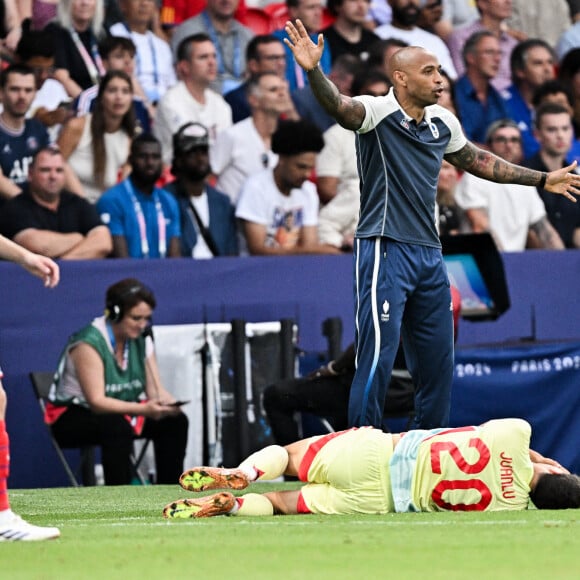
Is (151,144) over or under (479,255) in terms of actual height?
over

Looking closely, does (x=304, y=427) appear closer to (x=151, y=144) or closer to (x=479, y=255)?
(x=479, y=255)

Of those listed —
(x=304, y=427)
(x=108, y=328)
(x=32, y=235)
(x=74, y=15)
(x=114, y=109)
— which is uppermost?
(x=74, y=15)

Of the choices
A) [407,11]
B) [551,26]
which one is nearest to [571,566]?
[407,11]

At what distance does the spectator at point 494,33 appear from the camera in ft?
49.6

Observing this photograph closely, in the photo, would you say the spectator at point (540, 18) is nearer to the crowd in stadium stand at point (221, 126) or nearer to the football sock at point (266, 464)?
the crowd in stadium stand at point (221, 126)

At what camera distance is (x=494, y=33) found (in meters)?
15.4

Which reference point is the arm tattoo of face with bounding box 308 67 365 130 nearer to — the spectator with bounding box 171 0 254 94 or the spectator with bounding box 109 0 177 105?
the spectator with bounding box 109 0 177 105

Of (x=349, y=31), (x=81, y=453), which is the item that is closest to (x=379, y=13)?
(x=349, y=31)

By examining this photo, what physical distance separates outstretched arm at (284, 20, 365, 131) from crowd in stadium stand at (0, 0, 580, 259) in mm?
4305

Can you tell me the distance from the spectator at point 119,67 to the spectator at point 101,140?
0.55 ft

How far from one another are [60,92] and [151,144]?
1028 millimetres

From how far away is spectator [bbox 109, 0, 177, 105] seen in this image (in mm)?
12977

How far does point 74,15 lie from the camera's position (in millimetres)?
12578

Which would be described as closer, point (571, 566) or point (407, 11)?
point (571, 566)
